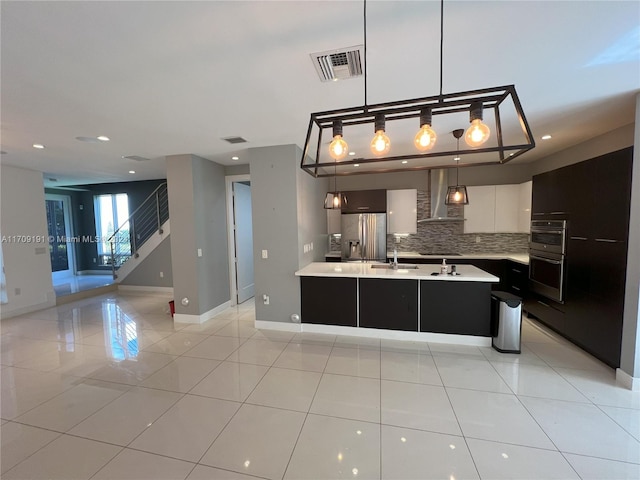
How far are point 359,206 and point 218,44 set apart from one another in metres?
4.22

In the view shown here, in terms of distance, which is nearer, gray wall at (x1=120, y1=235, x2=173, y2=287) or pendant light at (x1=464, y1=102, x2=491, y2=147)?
pendant light at (x1=464, y1=102, x2=491, y2=147)

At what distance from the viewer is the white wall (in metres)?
4.87

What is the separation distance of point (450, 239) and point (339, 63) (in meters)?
4.82

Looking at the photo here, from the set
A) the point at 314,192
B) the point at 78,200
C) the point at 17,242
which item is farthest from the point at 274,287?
the point at 78,200

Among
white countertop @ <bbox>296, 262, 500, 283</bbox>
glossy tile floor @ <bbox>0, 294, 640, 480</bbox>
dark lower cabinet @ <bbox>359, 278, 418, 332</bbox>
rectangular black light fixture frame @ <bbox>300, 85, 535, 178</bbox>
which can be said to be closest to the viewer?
rectangular black light fixture frame @ <bbox>300, 85, 535, 178</bbox>

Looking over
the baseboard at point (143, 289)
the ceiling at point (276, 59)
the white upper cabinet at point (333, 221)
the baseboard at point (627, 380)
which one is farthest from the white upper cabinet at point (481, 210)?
the baseboard at point (143, 289)

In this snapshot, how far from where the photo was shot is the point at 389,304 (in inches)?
149

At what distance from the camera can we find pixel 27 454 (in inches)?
76.0

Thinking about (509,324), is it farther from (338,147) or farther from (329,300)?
(338,147)

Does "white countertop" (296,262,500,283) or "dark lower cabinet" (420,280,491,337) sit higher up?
"white countertop" (296,262,500,283)

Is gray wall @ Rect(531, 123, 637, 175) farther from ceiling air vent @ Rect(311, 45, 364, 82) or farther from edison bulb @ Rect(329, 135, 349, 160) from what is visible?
edison bulb @ Rect(329, 135, 349, 160)

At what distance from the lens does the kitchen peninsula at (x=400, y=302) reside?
3.50 m

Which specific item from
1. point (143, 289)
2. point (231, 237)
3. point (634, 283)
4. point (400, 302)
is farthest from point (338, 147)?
point (143, 289)

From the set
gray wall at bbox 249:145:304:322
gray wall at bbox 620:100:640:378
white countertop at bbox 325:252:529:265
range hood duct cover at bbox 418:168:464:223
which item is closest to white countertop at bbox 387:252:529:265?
white countertop at bbox 325:252:529:265
